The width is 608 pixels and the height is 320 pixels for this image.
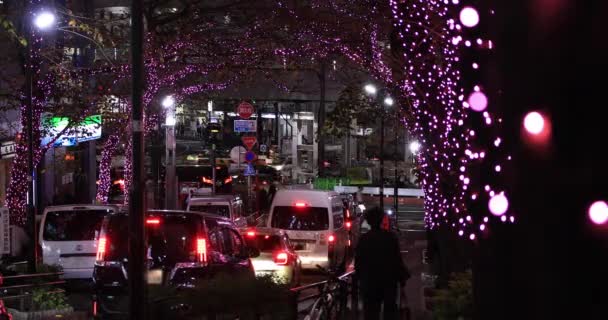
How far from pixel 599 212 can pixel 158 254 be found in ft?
29.8

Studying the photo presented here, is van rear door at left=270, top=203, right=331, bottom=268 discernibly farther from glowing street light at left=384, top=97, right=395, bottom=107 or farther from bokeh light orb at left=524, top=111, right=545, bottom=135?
bokeh light orb at left=524, top=111, right=545, bottom=135

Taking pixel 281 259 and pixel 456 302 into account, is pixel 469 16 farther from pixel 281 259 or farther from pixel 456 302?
pixel 281 259

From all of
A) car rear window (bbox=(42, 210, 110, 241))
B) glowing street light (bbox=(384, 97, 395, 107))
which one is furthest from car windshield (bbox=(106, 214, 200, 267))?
glowing street light (bbox=(384, 97, 395, 107))

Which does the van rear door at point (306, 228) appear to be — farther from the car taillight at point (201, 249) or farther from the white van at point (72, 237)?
the car taillight at point (201, 249)

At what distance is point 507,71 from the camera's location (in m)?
3.45

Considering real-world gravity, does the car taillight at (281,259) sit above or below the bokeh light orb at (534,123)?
below

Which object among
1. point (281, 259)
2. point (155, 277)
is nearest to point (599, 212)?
point (155, 277)

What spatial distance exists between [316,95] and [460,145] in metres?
33.7

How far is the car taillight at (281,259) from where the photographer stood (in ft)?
58.2

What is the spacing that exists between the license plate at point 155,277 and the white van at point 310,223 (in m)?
9.75

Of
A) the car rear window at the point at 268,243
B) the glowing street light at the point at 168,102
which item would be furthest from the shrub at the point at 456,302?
the glowing street light at the point at 168,102

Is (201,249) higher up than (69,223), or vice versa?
(201,249)

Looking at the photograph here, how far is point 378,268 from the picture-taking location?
10.0 metres

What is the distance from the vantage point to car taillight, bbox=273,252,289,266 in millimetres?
17750
